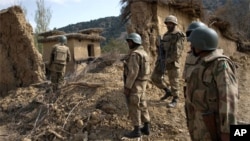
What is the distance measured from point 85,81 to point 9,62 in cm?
271

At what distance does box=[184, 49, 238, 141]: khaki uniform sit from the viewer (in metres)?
3.06

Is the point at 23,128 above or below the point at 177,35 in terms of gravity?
below

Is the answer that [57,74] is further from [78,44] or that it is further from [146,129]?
[78,44]

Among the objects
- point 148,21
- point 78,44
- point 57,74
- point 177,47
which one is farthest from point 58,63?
point 78,44

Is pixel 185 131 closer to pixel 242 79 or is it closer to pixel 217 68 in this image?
pixel 217 68

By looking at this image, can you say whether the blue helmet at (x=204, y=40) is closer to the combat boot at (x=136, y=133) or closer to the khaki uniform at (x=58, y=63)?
the combat boot at (x=136, y=133)

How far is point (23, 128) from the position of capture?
24.4 ft

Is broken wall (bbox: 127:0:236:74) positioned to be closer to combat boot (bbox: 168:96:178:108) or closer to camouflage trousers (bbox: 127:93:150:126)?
combat boot (bbox: 168:96:178:108)

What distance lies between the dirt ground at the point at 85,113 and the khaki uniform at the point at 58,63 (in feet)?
0.96

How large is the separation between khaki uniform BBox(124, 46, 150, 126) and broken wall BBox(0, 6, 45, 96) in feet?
15.5

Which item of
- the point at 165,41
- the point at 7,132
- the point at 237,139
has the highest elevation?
the point at 165,41

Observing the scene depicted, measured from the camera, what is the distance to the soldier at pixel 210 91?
10.1 ft

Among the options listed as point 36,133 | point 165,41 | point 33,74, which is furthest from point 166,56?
point 33,74

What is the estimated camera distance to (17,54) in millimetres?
9867
